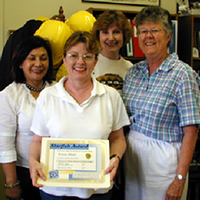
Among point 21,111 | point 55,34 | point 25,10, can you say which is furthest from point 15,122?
point 25,10

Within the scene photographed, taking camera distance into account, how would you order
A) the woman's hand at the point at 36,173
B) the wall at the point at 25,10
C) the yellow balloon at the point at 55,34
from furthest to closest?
the wall at the point at 25,10
the yellow balloon at the point at 55,34
the woman's hand at the point at 36,173

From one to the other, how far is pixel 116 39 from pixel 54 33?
43 centimetres

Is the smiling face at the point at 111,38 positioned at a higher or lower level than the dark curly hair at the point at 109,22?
lower

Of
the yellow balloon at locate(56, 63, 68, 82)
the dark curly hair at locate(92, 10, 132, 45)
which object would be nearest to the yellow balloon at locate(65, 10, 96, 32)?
the dark curly hair at locate(92, 10, 132, 45)

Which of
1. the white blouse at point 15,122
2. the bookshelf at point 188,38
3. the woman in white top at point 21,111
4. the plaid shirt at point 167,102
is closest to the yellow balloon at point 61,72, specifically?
the woman in white top at point 21,111

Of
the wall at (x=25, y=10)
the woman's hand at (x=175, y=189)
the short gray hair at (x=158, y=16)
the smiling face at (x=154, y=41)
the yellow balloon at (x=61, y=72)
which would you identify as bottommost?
the woman's hand at (x=175, y=189)

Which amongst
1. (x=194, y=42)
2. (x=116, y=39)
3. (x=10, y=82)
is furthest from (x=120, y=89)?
(x=194, y=42)

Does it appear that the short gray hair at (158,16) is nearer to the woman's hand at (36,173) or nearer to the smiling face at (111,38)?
the smiling face at (111,38)

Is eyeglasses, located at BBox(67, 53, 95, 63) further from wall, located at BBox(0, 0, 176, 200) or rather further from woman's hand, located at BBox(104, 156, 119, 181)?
wall, located at BBox(0, 0, 176, 200)

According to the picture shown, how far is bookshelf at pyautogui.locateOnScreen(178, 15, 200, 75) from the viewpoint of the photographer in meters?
2.71

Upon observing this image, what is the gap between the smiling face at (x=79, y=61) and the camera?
3.89 feet

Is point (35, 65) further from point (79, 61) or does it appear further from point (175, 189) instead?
point (175, 189)

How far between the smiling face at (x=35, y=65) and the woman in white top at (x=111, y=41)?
382mm

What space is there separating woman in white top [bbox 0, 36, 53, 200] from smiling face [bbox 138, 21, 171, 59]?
0.60 m
